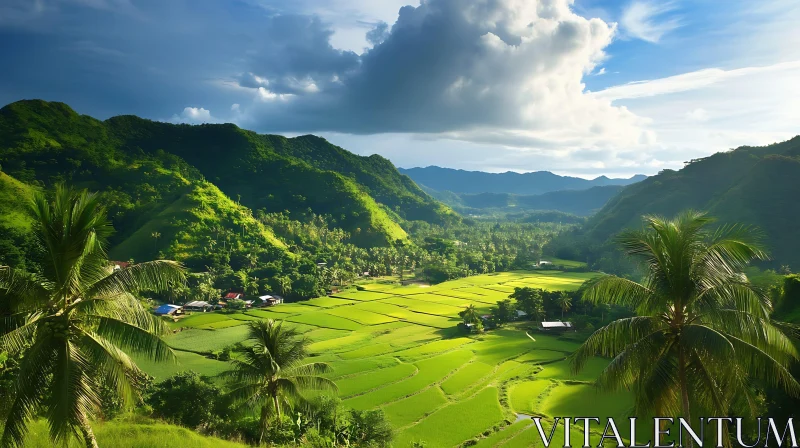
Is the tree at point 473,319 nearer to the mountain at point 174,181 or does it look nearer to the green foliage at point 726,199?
the green foliage at point 726,199

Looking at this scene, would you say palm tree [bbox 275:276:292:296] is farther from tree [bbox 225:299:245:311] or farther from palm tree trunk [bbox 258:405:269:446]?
palm tree trunk [bbox 258:405:269:446]

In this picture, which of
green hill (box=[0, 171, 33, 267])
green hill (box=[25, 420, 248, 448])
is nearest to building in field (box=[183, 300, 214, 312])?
green hill (box=[0, 171, 33, 267])

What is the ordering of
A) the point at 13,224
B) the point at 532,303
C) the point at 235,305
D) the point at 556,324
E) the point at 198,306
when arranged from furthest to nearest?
1. the point at 13,224
2. the point at 198,306
3. the point at 235,305
4. the point at 532,303
5. the point at 556,324

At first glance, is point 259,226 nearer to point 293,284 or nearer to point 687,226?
point 293,284

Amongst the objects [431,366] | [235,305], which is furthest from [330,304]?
[431,366]

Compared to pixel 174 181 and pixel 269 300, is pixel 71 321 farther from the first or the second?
pixel 174 181

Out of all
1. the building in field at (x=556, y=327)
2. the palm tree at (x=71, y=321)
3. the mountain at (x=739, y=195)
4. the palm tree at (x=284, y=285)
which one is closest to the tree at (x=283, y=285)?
the palm tree at (x=284, y=285)
